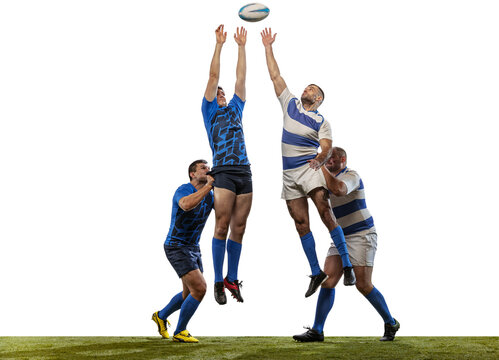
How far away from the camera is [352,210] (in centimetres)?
752

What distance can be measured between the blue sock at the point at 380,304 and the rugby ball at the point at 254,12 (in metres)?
3.15

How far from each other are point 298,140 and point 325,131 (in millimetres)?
294

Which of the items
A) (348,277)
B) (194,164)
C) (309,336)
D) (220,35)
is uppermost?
(220,35)

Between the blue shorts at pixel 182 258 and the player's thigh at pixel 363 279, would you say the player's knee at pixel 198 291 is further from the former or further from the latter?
the player's thigh at pixel 363 279

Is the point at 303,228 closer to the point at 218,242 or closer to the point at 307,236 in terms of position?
the point at 307,236

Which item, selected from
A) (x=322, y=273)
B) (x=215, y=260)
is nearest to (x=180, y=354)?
(x=215, y=260)

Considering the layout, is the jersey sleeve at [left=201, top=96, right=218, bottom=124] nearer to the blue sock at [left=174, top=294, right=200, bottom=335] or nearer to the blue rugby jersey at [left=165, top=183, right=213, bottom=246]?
the blue rugby jersey at [left=165, top=183, right=213, bottom=246]

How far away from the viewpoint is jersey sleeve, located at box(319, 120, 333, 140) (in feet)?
23.1

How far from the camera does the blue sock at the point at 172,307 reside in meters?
7.99

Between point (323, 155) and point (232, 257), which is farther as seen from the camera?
point (232, 257)

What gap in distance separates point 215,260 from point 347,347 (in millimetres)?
1582

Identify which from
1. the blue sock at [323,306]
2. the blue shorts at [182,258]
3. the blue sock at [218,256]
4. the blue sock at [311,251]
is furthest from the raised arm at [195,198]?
the blue sock at [323,306]

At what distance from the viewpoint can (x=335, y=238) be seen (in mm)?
7102

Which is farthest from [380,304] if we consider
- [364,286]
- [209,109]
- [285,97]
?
[209,109]
